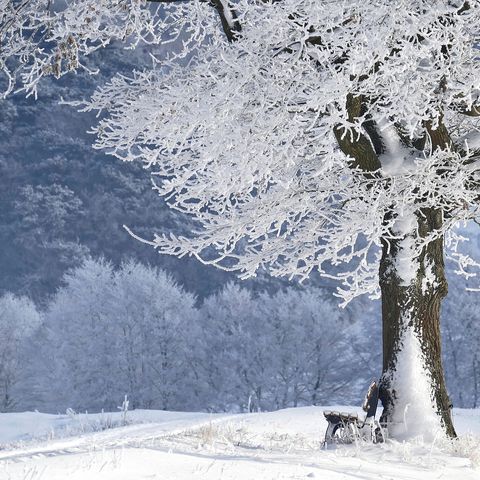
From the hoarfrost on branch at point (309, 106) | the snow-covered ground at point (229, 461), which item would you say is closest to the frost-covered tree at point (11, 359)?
the hoarfrost on branch at point (309, 106)

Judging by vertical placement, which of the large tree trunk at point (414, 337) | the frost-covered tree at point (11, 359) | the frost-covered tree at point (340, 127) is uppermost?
the frost-covered tree at point (340, 127)

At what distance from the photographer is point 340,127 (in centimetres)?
618

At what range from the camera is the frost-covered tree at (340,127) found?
628cm

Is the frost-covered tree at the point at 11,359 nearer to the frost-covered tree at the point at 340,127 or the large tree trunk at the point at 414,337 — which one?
the frost-covered tree at the point at 340,127

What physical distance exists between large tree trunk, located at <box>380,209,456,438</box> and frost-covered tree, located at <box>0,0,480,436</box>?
1cm

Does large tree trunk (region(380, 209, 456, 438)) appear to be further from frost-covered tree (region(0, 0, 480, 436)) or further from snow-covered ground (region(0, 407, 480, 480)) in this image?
snow-covered ground (region(0, 407, 480, 480))

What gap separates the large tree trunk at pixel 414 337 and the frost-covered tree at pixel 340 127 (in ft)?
0.04

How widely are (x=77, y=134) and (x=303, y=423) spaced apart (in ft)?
625

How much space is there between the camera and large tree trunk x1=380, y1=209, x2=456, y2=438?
725 cm

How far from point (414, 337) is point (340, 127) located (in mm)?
2344

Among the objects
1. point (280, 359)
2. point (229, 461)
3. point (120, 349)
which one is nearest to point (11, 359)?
point (120, 349)

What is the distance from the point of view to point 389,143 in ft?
24.8

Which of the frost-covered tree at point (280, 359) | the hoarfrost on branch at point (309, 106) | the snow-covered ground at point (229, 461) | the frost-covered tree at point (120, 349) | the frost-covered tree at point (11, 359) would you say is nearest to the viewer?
the snow-covered ground at point (229, 461)

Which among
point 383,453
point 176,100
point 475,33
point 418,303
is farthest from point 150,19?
point 383,453
